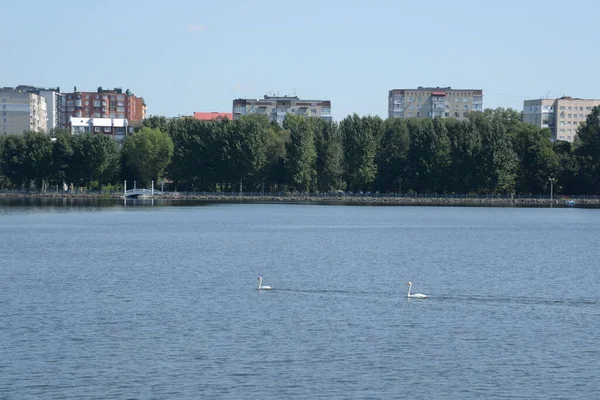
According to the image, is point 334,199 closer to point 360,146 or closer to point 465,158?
point 360,146

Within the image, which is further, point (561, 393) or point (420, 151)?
point (420, 151)

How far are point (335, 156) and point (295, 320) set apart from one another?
113 m

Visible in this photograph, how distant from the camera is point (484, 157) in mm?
140250

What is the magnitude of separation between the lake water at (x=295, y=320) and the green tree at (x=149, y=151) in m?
83.3

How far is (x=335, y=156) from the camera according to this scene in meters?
148

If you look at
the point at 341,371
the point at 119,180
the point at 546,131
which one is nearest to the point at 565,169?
the point at 546,131

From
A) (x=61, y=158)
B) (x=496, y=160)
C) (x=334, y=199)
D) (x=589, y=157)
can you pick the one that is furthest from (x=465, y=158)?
(x=61, y=158)

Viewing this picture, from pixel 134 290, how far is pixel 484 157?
338 feet

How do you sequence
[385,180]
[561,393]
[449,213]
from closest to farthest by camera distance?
1. [561,393]
2. [449,213]
3. [385,180]

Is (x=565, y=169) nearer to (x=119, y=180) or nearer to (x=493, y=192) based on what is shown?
(x=493, y=192)

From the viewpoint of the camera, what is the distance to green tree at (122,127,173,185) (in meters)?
154

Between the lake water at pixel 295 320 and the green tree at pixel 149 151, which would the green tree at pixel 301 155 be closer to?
the green tree at pixel 149 151

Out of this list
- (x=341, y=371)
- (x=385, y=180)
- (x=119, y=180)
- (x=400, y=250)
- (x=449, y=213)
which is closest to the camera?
(x=341, y=371)

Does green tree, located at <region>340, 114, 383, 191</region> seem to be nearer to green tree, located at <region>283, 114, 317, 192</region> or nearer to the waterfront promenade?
green tree, located at <region>283, 114, 317, 192</region>
